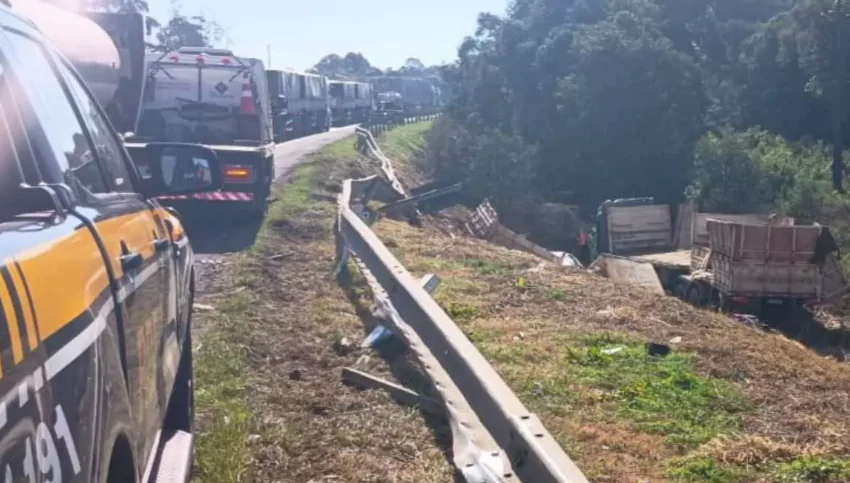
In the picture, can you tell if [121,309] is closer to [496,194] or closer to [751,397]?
[751,397]

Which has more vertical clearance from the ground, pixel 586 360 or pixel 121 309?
pixel 121 309

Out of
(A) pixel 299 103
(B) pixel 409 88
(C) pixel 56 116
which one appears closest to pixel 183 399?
(C) pixel 56 116

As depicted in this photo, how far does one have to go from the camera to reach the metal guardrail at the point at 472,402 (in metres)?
4.12

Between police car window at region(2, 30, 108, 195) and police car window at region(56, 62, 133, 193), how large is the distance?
0.16 meters

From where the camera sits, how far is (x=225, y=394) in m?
6.42

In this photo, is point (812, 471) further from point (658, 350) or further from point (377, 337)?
point (377, 337)

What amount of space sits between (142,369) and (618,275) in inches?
748

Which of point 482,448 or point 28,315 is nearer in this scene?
point 28,315

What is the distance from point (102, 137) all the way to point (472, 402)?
2002 mm

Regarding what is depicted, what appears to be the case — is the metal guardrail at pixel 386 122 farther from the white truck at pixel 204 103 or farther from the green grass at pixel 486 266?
the green grass at pixel 486 266

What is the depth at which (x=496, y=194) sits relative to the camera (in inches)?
1726

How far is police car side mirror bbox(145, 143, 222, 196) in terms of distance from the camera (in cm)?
505

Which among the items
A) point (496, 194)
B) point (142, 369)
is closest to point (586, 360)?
point (142, 369)

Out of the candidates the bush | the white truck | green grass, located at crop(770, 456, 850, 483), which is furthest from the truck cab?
the bush
